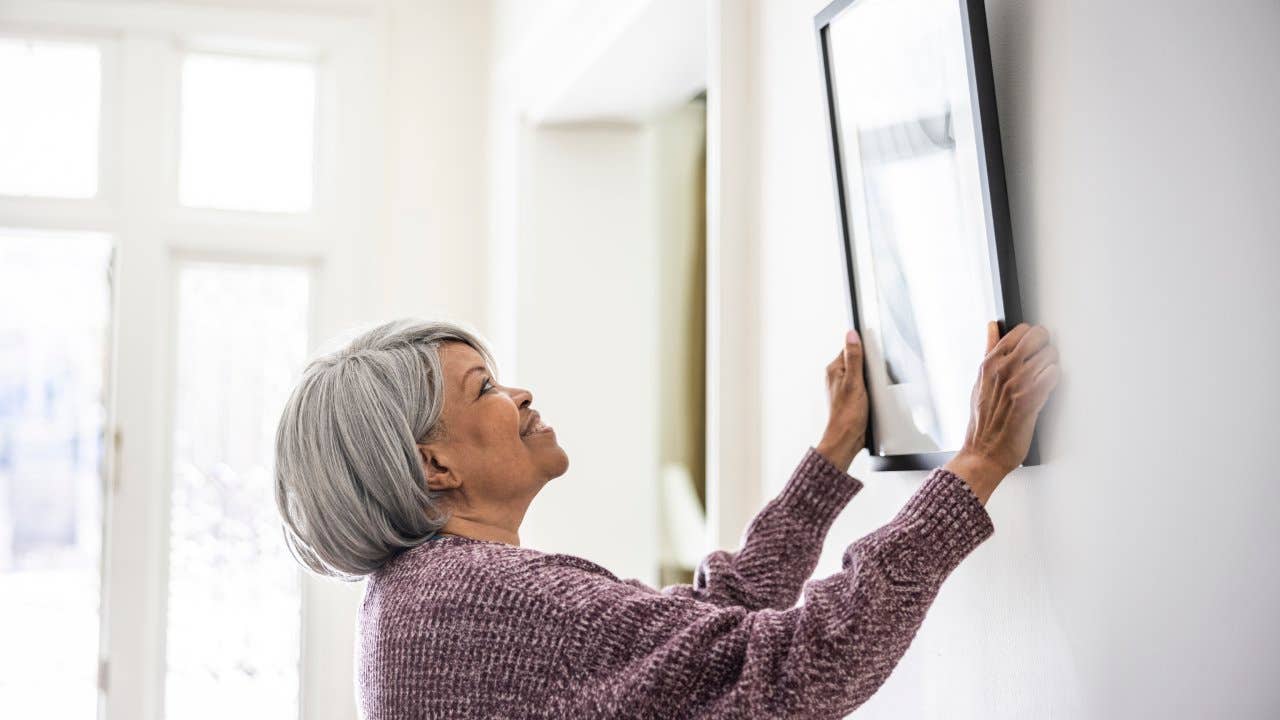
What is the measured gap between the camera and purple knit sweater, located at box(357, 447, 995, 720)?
95cm

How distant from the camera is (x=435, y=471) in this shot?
1275 mm

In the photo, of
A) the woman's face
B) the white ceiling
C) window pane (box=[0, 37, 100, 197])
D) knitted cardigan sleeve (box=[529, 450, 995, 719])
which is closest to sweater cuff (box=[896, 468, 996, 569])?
knitted cardigan sleeve (box=[529, 450, 995, 719])

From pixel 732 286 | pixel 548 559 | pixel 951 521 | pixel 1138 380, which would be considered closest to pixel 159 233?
pixel 732 286

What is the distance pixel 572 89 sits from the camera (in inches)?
94.5

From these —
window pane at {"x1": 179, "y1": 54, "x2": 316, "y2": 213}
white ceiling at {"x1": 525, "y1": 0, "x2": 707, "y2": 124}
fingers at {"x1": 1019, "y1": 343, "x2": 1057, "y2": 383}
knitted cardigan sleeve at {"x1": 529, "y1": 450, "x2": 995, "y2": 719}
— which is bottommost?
knitted cardigan sleeve at {"x1": 529, "y1": 450, "x2": 995, "y2": 719}

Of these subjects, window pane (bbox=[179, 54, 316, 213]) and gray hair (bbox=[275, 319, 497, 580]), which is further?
window pane (bbox=[179, 54, 316, 213])

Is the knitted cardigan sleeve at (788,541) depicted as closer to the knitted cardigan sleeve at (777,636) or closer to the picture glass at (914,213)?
the picture glass at (914,213)

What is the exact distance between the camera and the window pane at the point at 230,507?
3.08m

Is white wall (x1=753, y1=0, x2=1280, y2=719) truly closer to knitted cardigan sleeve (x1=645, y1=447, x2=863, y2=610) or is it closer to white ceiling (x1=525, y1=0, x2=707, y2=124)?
knitted cardigan sleeve (x1=645, y1=447, x2=863, y2=610)

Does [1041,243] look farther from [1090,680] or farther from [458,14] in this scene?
[458,14]

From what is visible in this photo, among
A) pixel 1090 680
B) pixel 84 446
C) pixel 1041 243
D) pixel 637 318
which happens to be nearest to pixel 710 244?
pixel 1041 243

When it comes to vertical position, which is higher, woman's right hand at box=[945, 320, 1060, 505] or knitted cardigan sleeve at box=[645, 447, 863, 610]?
woman's right hand at box=[945, 320, 1060, 505]

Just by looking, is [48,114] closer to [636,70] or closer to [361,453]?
[636,70]

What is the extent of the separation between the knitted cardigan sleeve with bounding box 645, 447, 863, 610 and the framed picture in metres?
0.07
